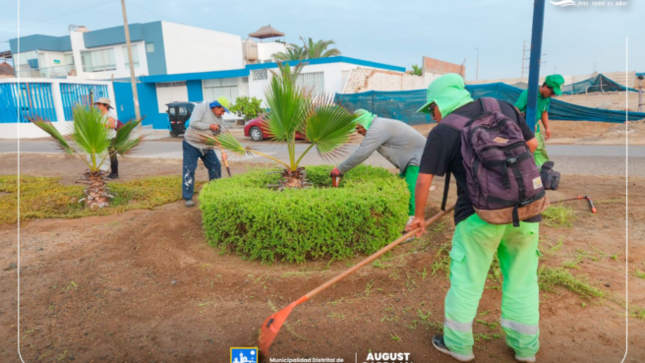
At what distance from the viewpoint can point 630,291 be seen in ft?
9.95

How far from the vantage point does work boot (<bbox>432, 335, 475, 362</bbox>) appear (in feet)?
7.66

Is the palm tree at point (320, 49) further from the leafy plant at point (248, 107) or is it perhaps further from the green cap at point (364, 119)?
the green cap at point (364, 119)

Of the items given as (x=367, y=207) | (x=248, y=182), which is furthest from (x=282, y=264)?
(x=248, y=182)

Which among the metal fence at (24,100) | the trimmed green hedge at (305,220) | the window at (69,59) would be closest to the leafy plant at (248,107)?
the metal fence at (24,100)

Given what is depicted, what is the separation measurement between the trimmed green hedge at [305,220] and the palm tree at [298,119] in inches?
24.1

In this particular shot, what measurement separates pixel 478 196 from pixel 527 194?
235mm

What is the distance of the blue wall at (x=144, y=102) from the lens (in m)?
A: 26.7

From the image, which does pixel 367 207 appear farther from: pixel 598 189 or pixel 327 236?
pixel 598 189

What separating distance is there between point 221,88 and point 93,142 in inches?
810

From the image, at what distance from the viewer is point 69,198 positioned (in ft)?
20.1

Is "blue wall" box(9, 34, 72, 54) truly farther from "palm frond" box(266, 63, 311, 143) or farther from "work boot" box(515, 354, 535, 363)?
"work boot" box(515, 354, 535, 363)

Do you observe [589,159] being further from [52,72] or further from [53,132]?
[52,72]

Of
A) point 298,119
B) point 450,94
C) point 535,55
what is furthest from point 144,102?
point 450,94

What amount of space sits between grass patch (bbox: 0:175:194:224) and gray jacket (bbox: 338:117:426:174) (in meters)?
3.32
